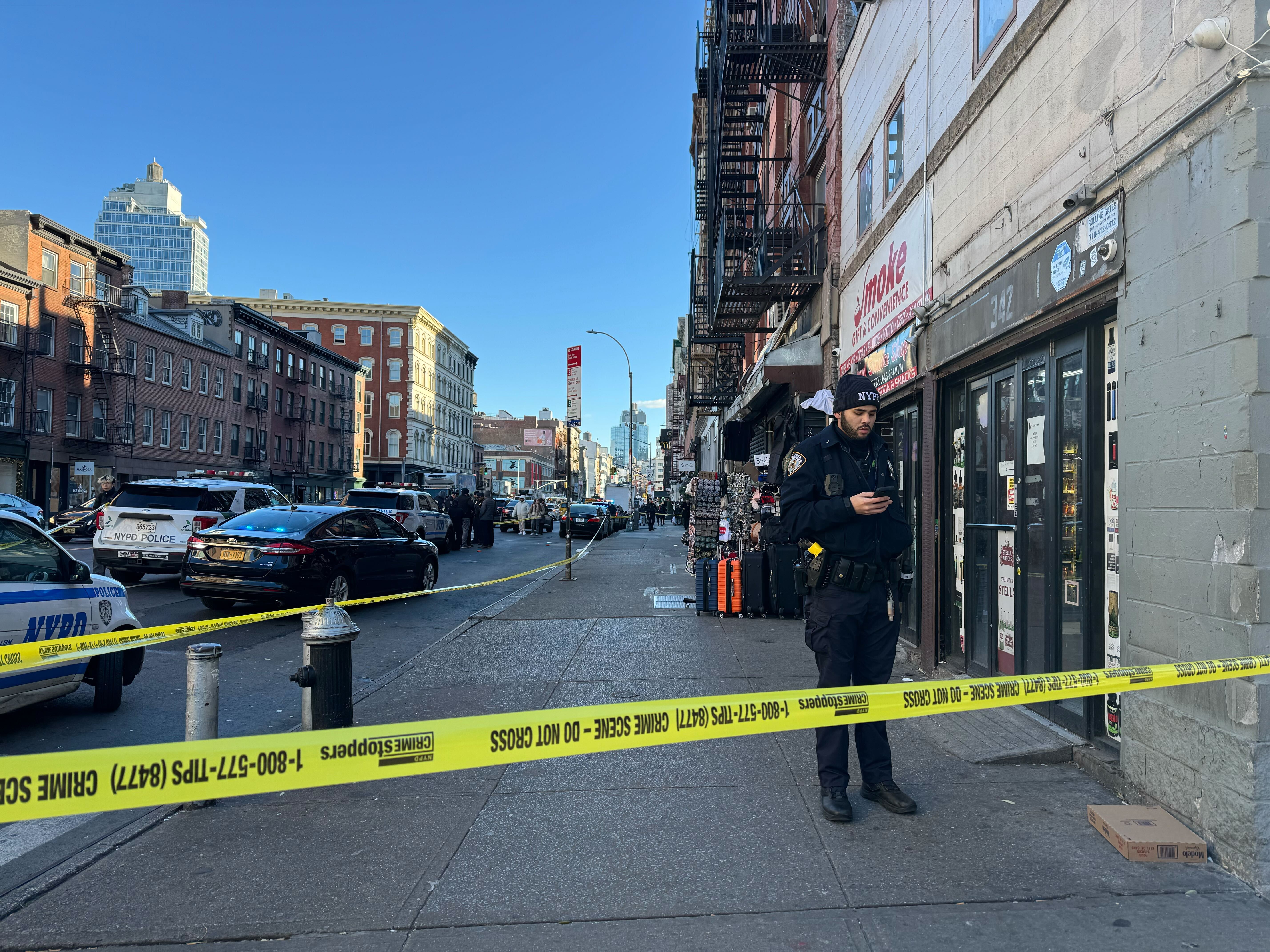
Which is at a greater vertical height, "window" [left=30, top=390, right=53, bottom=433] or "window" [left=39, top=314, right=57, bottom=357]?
"window" [left=39, top=314, right=57, bottom=357]

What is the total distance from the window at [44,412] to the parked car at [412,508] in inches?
791

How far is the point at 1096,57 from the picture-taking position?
4.75 meters

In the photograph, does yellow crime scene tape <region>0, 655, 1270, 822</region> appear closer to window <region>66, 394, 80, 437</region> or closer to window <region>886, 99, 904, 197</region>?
window <region>886, 99, 904, 197</region>

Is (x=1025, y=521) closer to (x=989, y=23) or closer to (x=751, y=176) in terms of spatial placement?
(x=989, y=23)

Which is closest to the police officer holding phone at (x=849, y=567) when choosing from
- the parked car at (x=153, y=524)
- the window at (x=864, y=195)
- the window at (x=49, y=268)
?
the window at (x=864, y=195)

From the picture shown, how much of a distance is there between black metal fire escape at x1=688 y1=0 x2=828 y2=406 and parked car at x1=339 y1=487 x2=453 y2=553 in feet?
28.2

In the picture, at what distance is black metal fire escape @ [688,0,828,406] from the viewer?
557 inches

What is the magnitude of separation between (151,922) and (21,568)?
326cm

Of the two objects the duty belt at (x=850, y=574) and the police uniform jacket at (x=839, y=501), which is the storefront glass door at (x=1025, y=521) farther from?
the duty belt at (x=850, y=574)

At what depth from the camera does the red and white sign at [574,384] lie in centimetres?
1662

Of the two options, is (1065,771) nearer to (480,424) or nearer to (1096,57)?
(1096,57)

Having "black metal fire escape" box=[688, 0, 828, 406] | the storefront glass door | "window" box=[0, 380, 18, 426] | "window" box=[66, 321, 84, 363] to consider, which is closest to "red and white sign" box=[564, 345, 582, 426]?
"black metal fire escape" box=[688, 0, 828, 406]

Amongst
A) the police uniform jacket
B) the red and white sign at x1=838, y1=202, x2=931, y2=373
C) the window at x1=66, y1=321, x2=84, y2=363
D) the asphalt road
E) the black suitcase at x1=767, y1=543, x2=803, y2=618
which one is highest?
the window at x1=66, y1=321, x2=84, y2=363

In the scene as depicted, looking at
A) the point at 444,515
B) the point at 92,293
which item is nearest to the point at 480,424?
the point at 92,293
